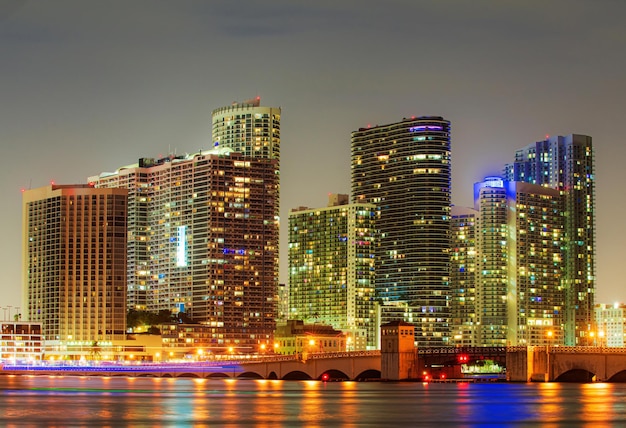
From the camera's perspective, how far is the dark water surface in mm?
128000

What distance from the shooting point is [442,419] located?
436 feet

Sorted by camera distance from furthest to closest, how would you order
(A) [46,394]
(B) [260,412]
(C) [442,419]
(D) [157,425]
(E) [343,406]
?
(A) [46,394], (E) [343,406], (B) [260,412], (C) [442,419], (D) [157,425]

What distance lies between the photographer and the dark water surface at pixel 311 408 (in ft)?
420

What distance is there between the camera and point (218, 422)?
127 metres

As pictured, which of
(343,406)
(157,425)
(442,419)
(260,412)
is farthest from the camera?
(343,406)

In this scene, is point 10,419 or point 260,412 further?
point 260,412

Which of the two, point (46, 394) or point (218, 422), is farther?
point (46, 394)

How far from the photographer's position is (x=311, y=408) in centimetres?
14888

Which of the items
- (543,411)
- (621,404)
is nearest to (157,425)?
(543,411)

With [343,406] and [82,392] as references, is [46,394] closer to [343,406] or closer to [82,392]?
[82,392]

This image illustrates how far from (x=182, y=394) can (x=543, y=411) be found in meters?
61.6

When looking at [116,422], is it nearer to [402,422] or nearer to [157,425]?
[157,425]

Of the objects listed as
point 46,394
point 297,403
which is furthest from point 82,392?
point 297,403

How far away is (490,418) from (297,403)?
106ft
